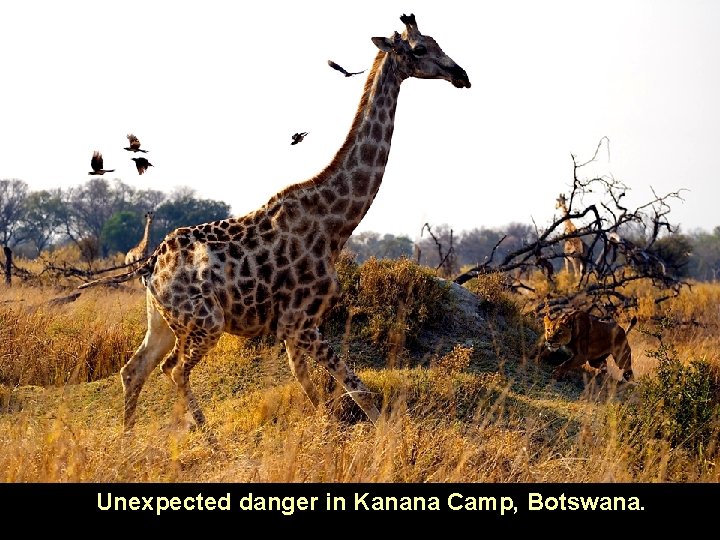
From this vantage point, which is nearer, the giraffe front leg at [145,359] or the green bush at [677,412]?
the green bush at [677,412]

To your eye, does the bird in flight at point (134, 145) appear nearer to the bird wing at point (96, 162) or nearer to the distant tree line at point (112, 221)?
the bird wing at point (96, 162)

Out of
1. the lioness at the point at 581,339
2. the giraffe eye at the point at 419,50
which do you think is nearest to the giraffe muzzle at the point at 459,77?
the giraffe eye at the point at 419,50

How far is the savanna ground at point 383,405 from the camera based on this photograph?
4.82m

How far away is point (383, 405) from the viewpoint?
646cm

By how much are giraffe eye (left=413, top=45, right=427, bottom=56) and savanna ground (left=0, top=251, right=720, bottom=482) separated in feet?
Result: 8.43

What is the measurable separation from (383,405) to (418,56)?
2669mm

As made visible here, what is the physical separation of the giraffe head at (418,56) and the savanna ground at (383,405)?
2.43m

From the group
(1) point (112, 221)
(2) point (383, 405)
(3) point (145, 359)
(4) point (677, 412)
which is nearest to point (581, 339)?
(4) point (677, 412)

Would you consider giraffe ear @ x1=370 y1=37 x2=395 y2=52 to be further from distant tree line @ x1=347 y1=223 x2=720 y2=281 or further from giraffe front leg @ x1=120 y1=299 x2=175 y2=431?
Answer: distant tree line @ x1=347 y1=223 x2=720 y2=281

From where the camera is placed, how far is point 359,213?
621 cm

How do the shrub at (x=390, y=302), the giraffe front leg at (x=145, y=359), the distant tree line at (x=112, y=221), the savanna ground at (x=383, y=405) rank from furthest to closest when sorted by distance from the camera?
the distant tree line at (x=112, y=221) < the shrub at (x=390, y=302) < the giraffe front leg at (x=145, y=359) < the savanna ground at (x=383, y=405)

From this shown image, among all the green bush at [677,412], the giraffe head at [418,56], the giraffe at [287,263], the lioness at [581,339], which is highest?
the giraffe head at [418,56]
